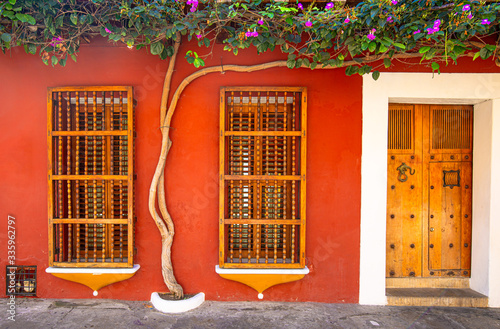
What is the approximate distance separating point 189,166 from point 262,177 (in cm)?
88

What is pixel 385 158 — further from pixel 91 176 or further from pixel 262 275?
pixel 91 176

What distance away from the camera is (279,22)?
106 inches

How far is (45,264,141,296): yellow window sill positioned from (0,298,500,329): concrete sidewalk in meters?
0.28

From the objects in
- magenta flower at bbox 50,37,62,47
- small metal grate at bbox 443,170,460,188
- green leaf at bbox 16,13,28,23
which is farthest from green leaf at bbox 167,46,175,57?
small metal grate at bbox 443,170,460,188

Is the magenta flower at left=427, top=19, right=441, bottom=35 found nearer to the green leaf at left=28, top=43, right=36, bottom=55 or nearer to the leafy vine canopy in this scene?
the leafy vine canopy

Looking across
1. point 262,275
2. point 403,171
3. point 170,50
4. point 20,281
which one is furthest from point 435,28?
point 20,281

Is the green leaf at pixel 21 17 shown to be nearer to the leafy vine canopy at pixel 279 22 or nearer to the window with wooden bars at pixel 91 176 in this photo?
the leafy vine canopy at pixel 279 22

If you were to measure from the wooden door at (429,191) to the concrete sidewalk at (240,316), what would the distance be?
0.56 metres

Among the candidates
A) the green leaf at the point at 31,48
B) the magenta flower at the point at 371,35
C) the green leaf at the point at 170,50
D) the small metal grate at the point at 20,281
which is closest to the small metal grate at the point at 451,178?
the magenta flower at the point at 371,35

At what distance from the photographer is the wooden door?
3502mm

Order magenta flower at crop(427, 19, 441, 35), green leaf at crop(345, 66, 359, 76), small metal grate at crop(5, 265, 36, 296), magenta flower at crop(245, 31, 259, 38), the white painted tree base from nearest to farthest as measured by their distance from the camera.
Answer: magenta flower at crop(427, 19, 441, 35) → magenta flower at crop(245, 31, 259, 38) → green leaf at crop(345, 66, 359, 76) → the white painted tree base → small metal grate at crop(5, 265, 36, 296)

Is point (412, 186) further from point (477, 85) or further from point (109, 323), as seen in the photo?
point (109, 323)

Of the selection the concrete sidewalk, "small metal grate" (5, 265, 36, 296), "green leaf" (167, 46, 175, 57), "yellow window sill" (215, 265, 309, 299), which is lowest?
the concrete sidewalk

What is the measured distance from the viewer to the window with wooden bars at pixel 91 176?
3217 mm
